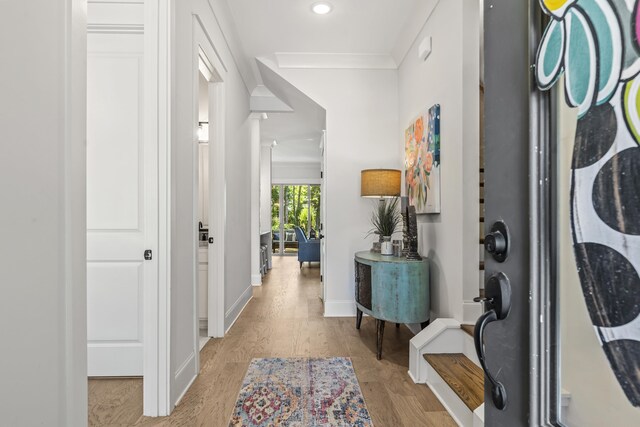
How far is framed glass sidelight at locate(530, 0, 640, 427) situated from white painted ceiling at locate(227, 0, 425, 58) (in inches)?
111

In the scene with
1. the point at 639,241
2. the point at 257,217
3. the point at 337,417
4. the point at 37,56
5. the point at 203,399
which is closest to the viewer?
the point at 639,241

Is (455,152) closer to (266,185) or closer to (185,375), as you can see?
(185,375)

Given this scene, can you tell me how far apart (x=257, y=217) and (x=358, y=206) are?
2004 mm

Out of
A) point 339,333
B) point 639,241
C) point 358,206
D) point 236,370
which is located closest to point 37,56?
point 639,241

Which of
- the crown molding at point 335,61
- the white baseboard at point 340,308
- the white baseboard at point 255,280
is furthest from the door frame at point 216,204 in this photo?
the white baseboard at point 255,280

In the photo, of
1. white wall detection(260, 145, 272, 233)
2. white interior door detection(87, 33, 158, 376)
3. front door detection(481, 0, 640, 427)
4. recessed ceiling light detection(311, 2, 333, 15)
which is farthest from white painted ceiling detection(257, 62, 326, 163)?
front door detection(481, 0, 640, 427)

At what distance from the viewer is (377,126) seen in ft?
12.5

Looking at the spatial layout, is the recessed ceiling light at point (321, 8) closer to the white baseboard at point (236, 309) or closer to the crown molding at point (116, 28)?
the crown molding at point (116, 28)

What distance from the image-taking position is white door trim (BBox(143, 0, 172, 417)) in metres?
1.88

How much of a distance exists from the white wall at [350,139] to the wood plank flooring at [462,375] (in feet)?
5.39

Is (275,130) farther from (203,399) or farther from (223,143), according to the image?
(203,399)

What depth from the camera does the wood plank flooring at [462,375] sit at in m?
1.74

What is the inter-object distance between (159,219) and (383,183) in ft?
6.62

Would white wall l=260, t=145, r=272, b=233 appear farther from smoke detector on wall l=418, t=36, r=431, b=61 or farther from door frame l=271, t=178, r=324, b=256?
smoke detector on wall l=418, t=36, r=431, b=61
